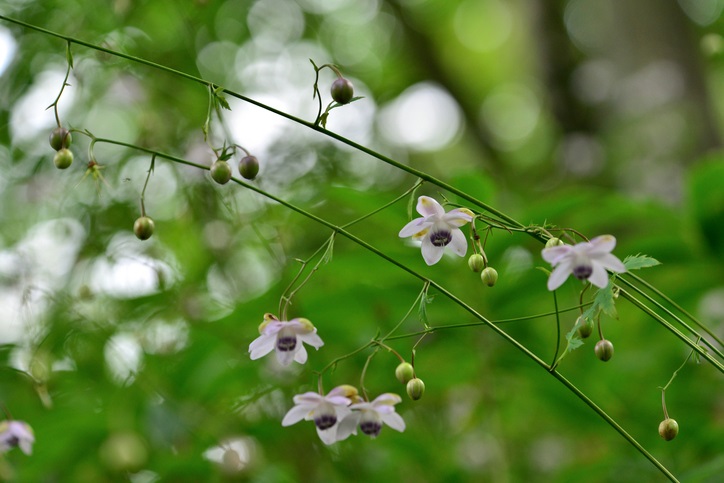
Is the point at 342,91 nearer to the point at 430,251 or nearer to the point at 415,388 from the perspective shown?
the point at 430,251

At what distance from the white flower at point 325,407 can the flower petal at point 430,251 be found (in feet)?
0.61

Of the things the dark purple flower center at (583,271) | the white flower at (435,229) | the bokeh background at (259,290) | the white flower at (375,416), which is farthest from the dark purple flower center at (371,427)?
the bokeh background at (259,290)

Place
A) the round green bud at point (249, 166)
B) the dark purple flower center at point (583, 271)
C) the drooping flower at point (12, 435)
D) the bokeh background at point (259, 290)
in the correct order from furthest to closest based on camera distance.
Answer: the bokeh background at point (259, 290), the drooping flower at point (12, 435), the round green bud at point (249, 166), the dark purple flower center at point (583, 271)

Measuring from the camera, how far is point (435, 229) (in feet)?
3.11

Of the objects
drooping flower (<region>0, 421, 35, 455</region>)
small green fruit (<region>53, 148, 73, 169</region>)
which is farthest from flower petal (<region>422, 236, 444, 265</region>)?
drooping flower (<region>0, 421, 35, 455</region>)

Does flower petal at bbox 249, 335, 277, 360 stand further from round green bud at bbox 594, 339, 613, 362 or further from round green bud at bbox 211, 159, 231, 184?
round green bud at bbox 594, 339, 613, 362

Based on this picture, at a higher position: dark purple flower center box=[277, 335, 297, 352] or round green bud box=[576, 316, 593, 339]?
round green bud box=[576, 316, 593, 339]

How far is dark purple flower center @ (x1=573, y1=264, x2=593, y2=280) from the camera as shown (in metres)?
0.81

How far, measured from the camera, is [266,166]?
2.30 meters

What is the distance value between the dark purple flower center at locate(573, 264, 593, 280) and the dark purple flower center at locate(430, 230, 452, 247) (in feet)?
0.56

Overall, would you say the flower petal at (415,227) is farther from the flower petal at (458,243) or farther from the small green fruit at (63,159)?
the small green fruit at (63,159)

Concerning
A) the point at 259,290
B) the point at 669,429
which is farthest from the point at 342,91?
the point at 259,290

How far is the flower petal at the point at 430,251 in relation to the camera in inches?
37.6

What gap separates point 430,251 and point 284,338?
206 mm
